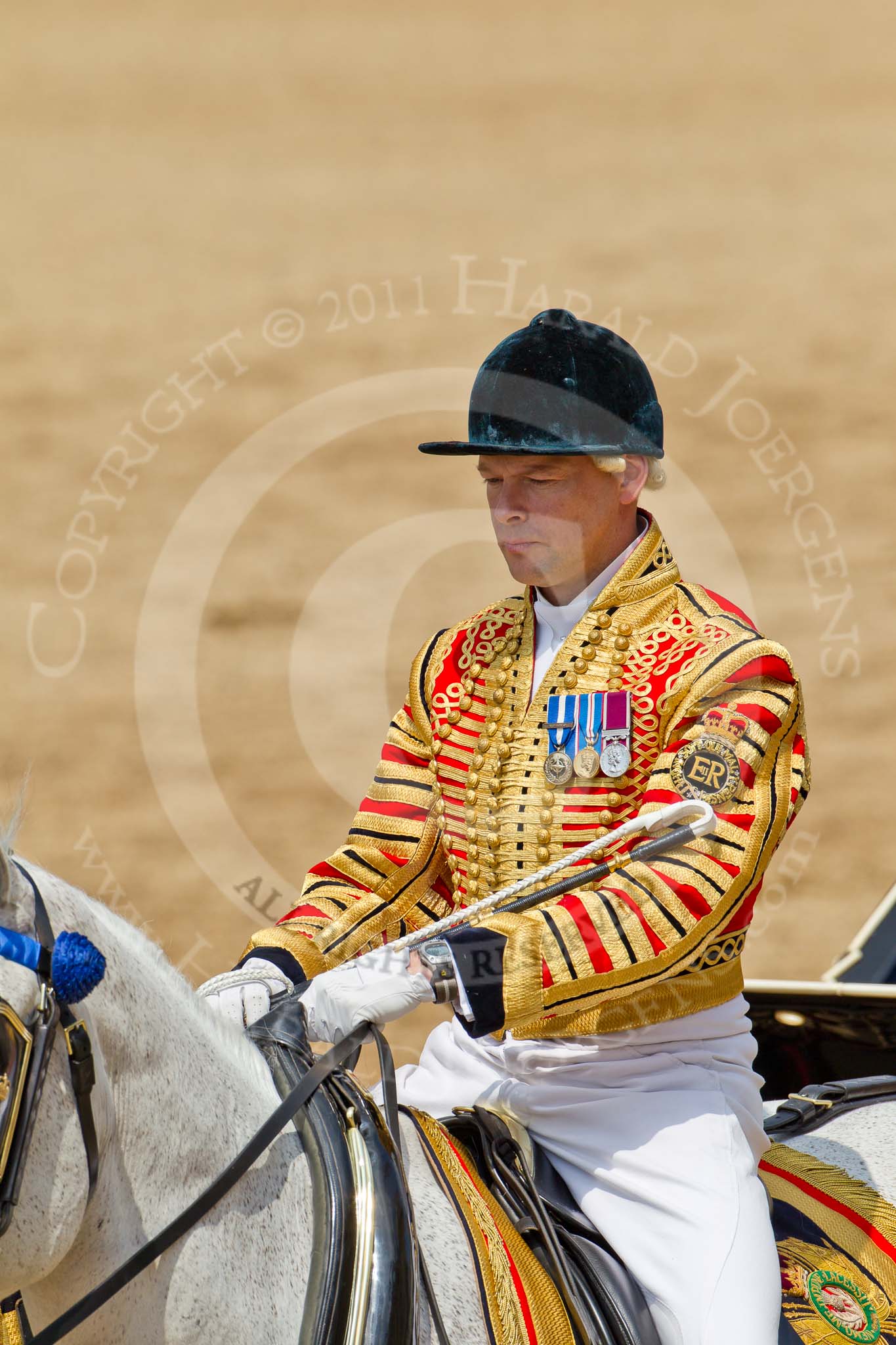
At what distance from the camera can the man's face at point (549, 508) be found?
7.56 ft

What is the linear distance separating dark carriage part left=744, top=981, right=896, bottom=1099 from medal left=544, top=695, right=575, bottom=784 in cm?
110

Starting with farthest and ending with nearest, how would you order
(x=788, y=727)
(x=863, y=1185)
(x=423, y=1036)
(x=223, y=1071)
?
(x=423, y=1036) < (x=863, y=1185) < (x=788, y=727) < (x=223, y=1071)

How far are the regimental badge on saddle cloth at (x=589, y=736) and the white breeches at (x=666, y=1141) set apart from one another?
0.40 metres

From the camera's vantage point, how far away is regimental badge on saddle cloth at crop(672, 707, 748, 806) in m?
2.08

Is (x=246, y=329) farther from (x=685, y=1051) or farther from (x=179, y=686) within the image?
(x=685, y=1051)

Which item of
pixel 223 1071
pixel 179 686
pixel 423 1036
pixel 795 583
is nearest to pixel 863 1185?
pixel 223 1071

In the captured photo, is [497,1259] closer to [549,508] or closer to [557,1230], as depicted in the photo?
[557,1230]

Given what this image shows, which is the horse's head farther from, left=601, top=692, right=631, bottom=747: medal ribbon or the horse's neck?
left=601, top=692, right=631, bottom=747: medal ribbon

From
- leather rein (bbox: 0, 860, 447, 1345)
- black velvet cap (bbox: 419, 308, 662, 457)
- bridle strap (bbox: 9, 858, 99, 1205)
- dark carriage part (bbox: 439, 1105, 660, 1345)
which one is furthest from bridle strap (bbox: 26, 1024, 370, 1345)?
black velvet cap (bbox: 419, 308, 662, 457)

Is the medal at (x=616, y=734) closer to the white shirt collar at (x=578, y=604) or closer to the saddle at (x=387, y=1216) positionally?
the white shirt collar at (x=578, y=604)

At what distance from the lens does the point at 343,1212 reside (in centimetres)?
172

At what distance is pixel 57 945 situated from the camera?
1471mm

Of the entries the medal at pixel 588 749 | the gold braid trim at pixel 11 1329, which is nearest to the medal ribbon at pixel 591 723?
the medal at pixel 588 749

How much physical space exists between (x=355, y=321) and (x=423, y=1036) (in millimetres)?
8244
